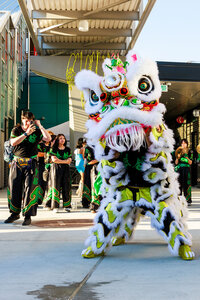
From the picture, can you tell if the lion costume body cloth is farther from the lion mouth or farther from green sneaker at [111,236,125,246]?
green sneaker at [111,236,125,246]

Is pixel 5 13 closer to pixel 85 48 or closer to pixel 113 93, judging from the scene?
pixel 85 48

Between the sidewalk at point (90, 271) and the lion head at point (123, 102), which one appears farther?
the lion head at point (123, 102)

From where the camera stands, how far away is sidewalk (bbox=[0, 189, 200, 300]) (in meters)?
3.23

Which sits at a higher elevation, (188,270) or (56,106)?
(56,106)

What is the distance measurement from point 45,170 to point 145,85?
627cm

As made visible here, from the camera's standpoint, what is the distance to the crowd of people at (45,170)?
7043mm

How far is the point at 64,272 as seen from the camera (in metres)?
3.90

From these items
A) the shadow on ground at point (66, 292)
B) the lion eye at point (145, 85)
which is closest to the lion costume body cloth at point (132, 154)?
the lion eye at point (145, 85)

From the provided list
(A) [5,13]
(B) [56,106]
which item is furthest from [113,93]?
(B) [56,106]

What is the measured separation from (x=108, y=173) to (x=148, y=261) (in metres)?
0.93

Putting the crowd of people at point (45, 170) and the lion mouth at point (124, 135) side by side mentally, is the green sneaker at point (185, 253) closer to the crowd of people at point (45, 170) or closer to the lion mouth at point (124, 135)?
the lion mouth at point (124, 135)

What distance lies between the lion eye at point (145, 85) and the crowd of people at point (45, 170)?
2682 mm

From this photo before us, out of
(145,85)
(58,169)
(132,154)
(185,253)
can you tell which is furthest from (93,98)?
(58,169)

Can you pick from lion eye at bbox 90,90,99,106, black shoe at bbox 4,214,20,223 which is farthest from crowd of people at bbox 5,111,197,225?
lion eye at bbox 90,90,99,106
